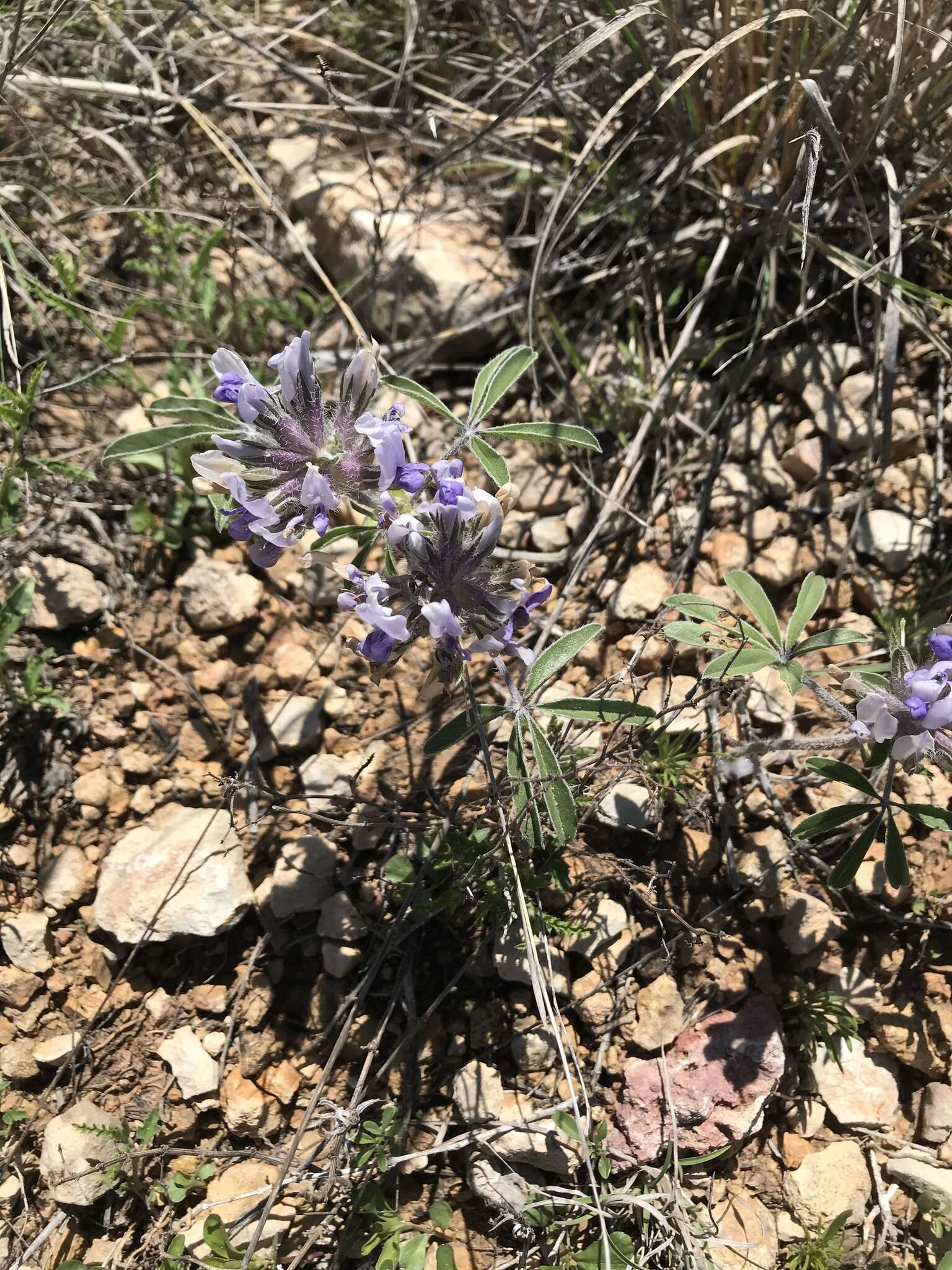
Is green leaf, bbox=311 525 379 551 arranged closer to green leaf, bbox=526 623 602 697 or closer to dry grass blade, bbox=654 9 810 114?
green leaf, bbox=526 623 602 697

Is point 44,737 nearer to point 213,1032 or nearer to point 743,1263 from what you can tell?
point 213,1032

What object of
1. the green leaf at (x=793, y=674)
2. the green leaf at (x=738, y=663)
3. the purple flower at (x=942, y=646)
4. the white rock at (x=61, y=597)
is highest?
the purple flower at (x=942, y=646)

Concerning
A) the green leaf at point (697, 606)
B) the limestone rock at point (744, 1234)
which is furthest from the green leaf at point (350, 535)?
the limestone rock at point (744, 1234)

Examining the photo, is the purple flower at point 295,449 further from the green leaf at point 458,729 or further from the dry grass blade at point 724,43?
the dry grass blade at point 724,43

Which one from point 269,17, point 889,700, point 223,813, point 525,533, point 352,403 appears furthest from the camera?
point 269,17

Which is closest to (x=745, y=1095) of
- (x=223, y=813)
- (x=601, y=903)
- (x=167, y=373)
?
(x=601, y=903)
